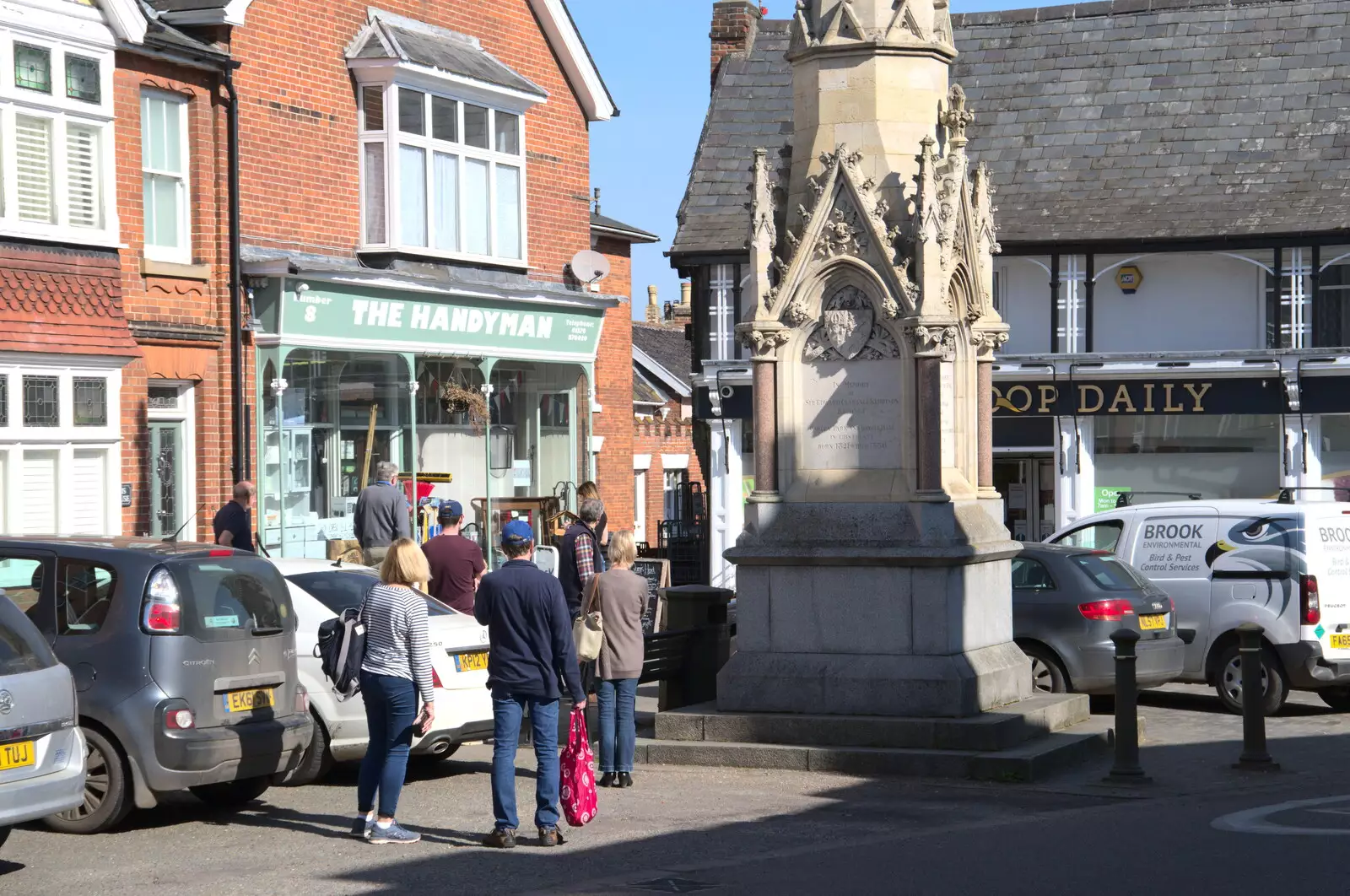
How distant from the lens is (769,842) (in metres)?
10.1

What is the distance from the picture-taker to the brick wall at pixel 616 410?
93.0 feet

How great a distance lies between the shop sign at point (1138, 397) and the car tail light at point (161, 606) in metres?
20.3

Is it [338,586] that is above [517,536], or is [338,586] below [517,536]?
below

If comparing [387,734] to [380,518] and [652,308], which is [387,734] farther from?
[652,308]

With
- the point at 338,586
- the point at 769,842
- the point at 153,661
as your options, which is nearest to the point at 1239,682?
the point at 769,842

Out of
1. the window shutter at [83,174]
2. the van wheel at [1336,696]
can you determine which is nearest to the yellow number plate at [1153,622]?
the van wheel at [1336,696]

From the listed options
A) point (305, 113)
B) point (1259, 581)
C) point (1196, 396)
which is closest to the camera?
point (1259, 581)

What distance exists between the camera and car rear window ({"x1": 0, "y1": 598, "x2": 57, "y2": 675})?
891cm

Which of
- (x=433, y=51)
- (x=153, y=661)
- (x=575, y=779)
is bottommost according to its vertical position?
(x=575, y=779)

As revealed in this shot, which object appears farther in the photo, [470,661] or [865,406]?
[865,406]

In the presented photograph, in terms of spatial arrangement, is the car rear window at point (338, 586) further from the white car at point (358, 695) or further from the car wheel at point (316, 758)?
the car wheel at point (316, 758)

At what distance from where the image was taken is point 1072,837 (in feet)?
33.1

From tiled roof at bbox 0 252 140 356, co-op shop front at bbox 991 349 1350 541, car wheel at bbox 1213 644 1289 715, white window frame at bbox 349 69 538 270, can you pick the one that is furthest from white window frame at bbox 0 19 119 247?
co-op shop front at bbox 991 349 1350 541

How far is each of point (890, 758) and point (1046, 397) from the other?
17.7 meters
